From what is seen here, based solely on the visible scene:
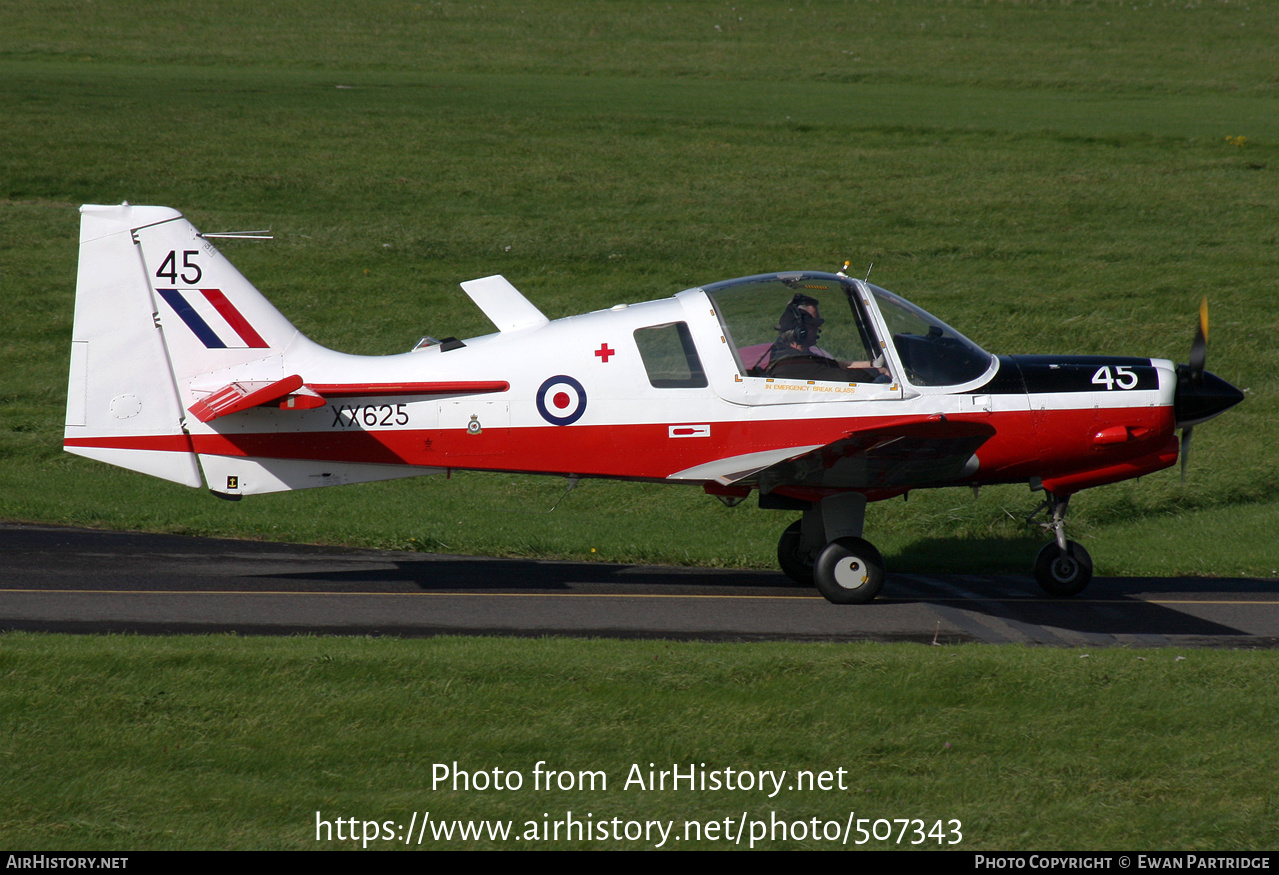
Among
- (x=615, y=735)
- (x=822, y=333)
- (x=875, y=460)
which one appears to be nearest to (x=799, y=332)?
(x=822, y=333)

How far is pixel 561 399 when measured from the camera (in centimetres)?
1017

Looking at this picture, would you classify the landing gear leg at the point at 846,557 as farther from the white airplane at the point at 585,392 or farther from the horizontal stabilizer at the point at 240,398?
the horizontal stabilizer at the point at 240,398

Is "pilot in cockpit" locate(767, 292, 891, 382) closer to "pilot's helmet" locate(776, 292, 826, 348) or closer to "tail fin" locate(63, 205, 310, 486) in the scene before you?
"pilot's helmet" locate(776, 292, 826, 348)

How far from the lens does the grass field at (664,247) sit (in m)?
7.17

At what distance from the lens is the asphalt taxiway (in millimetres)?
9508

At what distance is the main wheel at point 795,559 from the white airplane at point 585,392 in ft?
2.97

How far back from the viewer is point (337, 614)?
9734 millimetres

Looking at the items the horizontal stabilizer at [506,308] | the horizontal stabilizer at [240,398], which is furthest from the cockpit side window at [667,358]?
the horizontal stabilizer at [240,398]

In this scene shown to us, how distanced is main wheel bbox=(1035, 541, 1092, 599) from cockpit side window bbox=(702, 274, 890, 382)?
8.18 ft

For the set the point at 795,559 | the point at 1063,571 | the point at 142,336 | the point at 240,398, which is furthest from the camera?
the point at 795,559

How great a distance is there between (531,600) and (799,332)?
3.33 metres

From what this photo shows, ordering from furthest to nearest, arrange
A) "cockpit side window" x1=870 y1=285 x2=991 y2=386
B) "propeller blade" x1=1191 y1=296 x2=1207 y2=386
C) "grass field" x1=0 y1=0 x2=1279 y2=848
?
"propeller blade" x1=1191 y1=296 x2=1207 y2=386 < "cockpit side window" x1=870 y1=285 x2=991 y2=386 < "grass field" x1=0 y1=0 x2=1279 y2=848

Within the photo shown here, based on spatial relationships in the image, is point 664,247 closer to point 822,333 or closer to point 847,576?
point 822,333

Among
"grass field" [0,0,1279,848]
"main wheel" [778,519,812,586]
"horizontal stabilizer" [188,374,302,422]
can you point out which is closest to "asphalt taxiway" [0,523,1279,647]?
"main wheel" [778,519,812,586]
